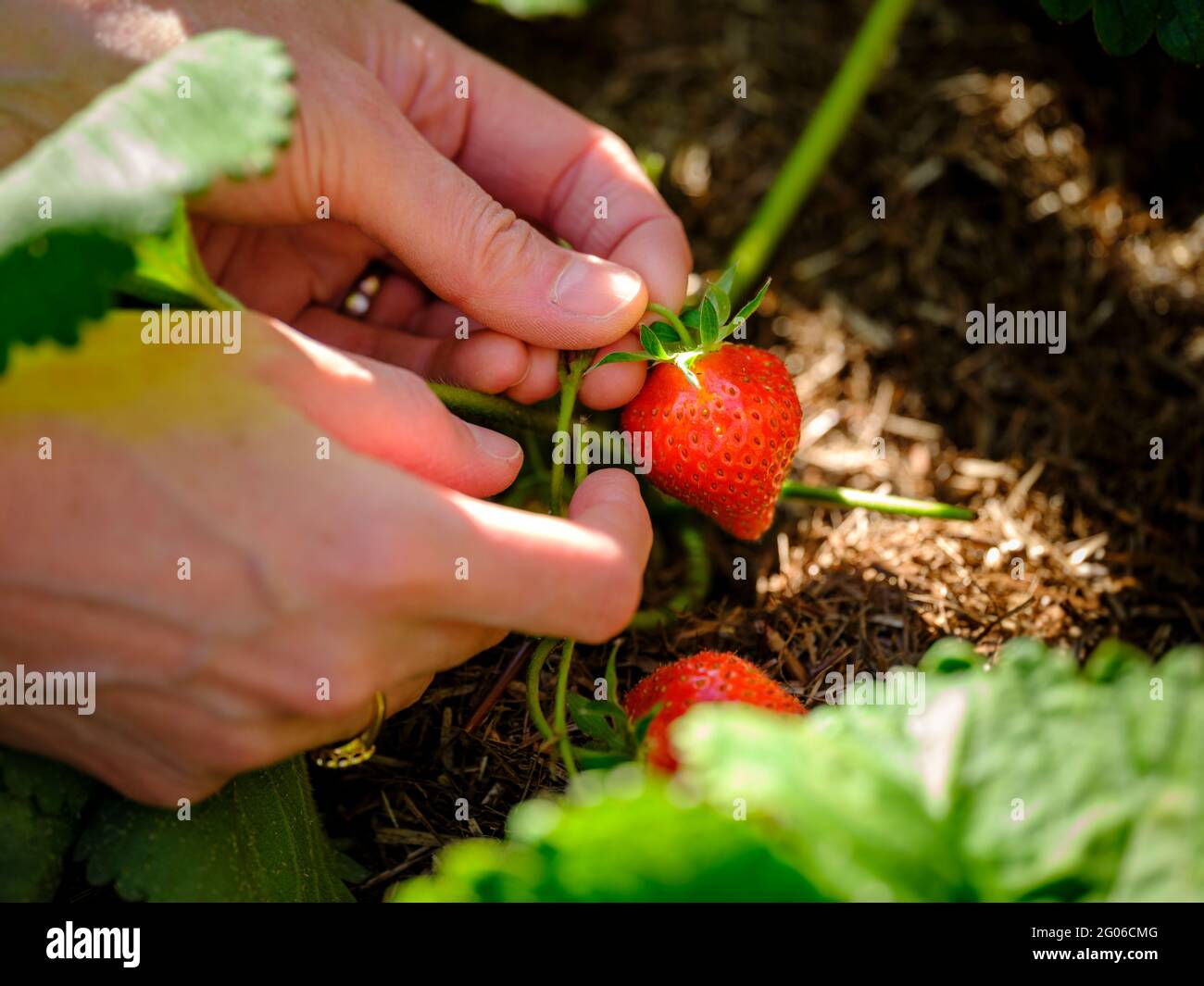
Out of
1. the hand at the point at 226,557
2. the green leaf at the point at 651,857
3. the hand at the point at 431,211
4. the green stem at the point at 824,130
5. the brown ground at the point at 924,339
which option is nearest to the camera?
the green leaf at the point at 651,857

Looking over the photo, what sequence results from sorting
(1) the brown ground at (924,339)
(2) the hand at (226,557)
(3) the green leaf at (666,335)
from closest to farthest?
(2) the hand at (226,557)
(3) the green leaf at (666,335)
(1) the brown ground at (924,339)

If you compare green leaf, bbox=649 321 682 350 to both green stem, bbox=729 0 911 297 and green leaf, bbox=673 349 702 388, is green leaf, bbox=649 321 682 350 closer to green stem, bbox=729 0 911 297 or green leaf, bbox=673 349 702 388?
green leaf, bbox=673 349 702 388

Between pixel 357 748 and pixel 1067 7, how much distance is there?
4.43ft

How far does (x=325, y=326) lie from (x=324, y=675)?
743 millimetres

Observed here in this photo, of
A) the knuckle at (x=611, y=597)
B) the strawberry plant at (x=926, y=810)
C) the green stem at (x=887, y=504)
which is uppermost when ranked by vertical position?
the green stem at (x=887, y=504)

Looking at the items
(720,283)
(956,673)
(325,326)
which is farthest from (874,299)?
(956,673)

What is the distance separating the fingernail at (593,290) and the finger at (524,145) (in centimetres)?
22

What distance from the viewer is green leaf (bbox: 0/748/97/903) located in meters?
1.08

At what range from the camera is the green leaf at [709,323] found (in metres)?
1.25

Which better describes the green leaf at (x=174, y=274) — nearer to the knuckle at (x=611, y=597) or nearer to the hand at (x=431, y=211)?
the hand at (x=431, y=211)

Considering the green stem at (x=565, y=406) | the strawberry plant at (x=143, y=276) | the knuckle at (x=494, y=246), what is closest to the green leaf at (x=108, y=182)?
the strawberry plant at (x=143, y=276)

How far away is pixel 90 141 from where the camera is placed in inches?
35.8
